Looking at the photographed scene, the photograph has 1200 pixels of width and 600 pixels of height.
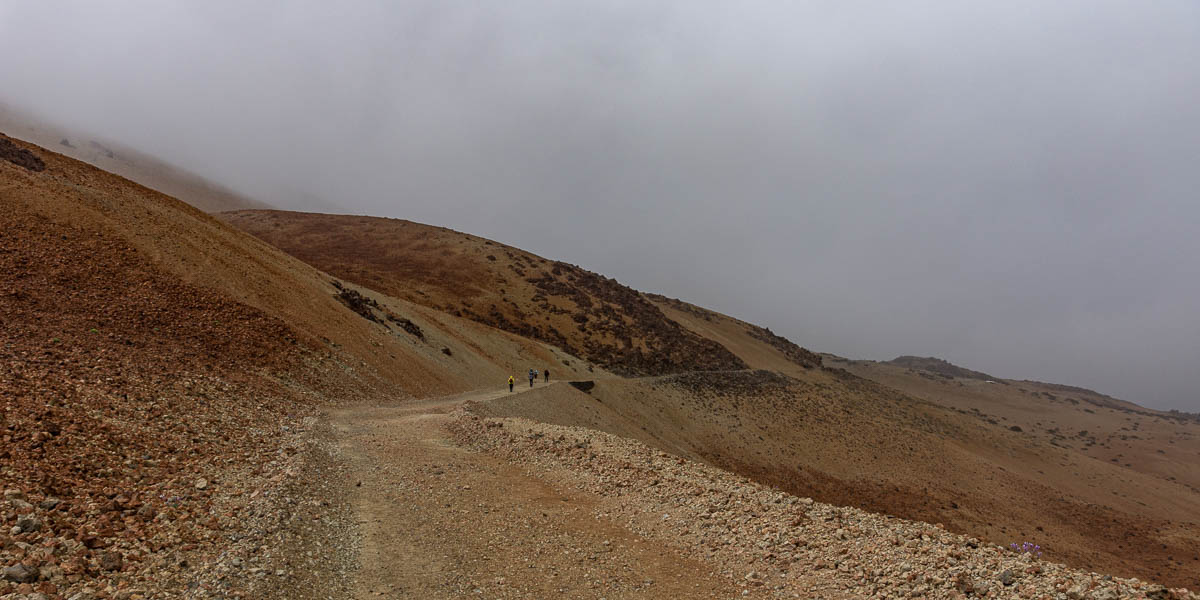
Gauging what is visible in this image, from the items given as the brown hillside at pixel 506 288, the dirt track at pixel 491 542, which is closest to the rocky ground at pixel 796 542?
the dirt track at pixel 491 542

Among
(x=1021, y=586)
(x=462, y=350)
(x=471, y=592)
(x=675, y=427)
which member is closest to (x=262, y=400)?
(x=471, y=592)

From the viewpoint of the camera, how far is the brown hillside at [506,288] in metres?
47.8

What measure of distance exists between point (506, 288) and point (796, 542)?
4941 centimetres

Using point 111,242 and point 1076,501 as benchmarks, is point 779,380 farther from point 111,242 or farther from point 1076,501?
point 111,242

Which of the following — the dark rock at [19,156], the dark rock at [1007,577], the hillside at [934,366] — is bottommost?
the dark rock at [1007,577]

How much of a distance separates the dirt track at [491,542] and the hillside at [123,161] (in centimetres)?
13251

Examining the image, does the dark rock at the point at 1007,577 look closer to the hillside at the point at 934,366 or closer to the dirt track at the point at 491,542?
the dirt track at the point at 491,542

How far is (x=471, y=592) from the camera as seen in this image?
22.6ft

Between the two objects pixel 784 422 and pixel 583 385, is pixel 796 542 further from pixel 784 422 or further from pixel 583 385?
pixel 784 422

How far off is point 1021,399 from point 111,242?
124229 millimetres

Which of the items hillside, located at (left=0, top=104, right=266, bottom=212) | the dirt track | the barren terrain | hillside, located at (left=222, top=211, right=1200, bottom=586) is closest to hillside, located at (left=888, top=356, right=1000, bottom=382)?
hillside, located at (left=222, top=211, right=1200, bottom=586)

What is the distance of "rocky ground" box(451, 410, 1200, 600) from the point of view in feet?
19.6

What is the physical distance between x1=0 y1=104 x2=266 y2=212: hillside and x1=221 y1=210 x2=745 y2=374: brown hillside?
6676 centimetres

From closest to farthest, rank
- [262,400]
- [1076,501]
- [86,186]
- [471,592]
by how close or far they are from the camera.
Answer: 1. [471,592]
2. [262,400]
3. [86,186]
4. [1076,501]
